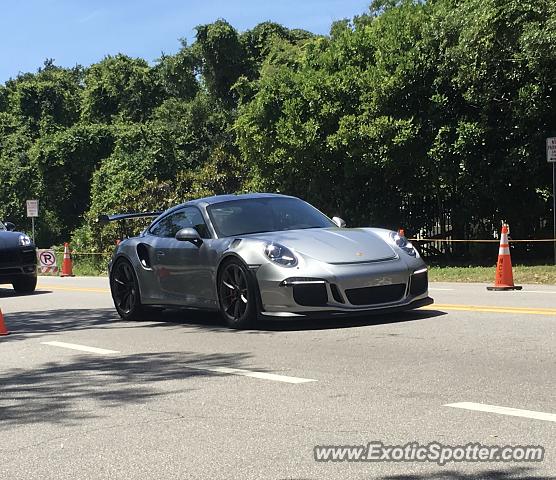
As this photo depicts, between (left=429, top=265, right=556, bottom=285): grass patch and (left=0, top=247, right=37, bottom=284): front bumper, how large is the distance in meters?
7.75

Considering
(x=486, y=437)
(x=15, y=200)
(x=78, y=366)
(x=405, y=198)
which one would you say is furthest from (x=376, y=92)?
(x=15, y=200)

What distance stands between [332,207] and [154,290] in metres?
15.7

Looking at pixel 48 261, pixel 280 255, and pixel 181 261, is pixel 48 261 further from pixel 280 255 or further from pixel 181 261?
pixel 280 255

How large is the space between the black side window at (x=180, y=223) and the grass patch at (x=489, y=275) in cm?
769

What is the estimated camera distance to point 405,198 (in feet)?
83.1

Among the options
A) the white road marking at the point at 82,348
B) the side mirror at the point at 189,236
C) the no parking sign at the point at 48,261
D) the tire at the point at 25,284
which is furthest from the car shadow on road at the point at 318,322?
the no parking sign at the point at 48,261

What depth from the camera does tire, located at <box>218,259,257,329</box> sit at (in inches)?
363

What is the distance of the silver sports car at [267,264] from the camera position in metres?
8.91

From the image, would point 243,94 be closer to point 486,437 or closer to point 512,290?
point 512,290

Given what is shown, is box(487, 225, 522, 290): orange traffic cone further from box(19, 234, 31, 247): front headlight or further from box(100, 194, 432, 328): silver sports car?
box(19, 234, 31, 247): front headlight

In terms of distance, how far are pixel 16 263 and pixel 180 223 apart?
7189mm

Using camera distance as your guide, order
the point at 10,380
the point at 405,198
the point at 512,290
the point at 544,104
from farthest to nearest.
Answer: the point at 405,198 < the point at 544,104 < the point at 512,290 < the point at 10,380

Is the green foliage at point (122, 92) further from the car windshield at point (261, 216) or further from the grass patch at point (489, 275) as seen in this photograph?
the car windshield at point (261, 216)

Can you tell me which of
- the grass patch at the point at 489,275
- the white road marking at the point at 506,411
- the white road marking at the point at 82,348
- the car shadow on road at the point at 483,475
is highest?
the grass patch at the point at 489,275
